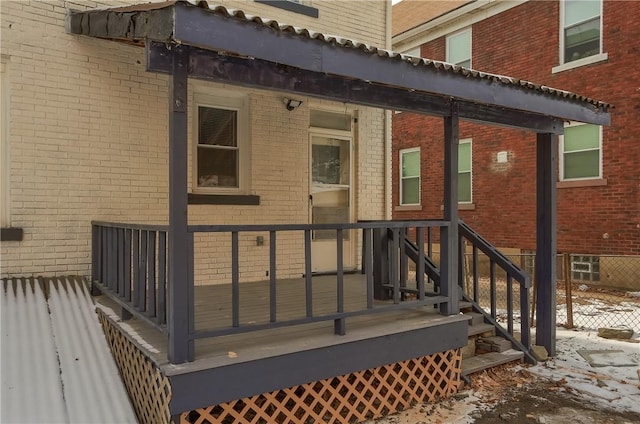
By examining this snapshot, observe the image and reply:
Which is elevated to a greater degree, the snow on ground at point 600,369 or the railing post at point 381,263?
the railing post at point 381,263

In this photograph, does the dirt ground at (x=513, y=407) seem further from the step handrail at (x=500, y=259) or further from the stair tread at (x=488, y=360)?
the step handrail at (x=500, y=259)

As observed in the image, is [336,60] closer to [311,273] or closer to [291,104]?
Answer: [311,273]

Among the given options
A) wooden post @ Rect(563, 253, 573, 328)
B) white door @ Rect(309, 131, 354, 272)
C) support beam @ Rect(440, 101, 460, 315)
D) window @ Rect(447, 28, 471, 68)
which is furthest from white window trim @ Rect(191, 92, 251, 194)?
window @ Rect(447, 28, 471, 68)

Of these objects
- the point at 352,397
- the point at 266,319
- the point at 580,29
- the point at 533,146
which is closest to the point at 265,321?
the point at 266,319

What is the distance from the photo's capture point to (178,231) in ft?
10.5

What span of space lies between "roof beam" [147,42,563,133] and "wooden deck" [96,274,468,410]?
196cm

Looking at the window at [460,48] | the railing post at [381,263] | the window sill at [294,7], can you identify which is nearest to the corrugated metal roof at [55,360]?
the railing post at [381,263]

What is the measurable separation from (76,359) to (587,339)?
614 cm

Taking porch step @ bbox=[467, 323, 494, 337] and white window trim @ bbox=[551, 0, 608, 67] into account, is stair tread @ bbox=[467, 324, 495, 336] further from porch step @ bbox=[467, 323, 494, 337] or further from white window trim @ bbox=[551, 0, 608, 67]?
white window trim @ bbox=[551, 0, 608, 67]

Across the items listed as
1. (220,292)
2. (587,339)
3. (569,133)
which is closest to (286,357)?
(220,292)

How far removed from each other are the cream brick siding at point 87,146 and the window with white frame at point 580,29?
299 inches

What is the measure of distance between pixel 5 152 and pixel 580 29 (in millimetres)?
11197

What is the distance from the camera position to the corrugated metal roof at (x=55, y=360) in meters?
3.41

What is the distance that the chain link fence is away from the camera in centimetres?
716
